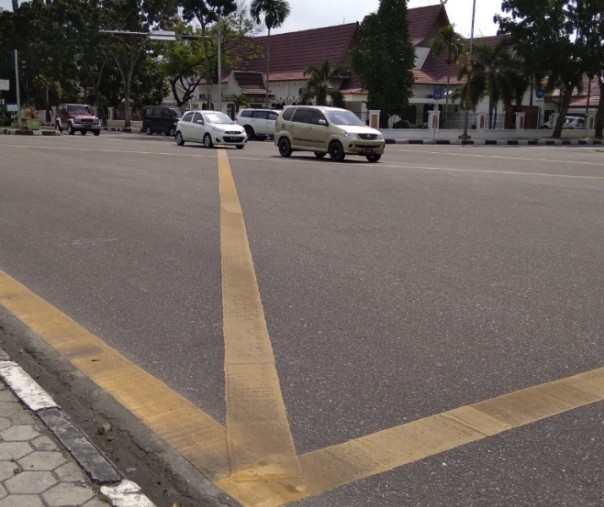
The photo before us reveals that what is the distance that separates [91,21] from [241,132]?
30.6 m

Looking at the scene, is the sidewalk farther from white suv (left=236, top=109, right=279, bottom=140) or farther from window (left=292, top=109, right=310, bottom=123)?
white suv (left=236, top=109, right=279, bottom=140)

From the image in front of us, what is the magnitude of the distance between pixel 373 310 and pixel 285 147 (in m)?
18.0

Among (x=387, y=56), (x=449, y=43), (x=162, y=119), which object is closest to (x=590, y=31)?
(x=449, y=43)

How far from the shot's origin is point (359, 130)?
2103 centimetres

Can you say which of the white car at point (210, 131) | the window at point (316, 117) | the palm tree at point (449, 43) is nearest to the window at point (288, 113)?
the window at point (316, 117)

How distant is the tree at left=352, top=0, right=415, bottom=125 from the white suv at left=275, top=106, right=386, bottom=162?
21.3m

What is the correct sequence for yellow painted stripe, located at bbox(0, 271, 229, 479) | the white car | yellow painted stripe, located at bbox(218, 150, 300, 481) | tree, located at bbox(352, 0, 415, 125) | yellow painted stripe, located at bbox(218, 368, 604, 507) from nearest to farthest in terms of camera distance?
yellow painted stripe, located at bbox(218, 368, 604, 507), yellow painted stripe, located at bbox(218, 150, 300, 481), yellow painted stripe, located at bbox(0, 271, 229, 479), the white car, tree, located at bbox(352, 0, 415, 125)

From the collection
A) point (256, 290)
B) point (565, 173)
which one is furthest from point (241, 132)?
point (256, 290)

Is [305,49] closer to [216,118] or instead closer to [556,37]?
[556,37]

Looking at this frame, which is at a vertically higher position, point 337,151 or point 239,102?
point 239,102

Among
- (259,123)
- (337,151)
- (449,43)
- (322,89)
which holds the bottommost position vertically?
(337,151)

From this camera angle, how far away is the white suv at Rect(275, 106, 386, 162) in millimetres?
20812

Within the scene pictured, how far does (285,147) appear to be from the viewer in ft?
76.3

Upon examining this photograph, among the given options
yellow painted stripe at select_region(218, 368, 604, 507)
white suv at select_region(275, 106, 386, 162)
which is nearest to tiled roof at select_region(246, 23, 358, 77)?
white suv at select_region(275, 106, 386, 162)
